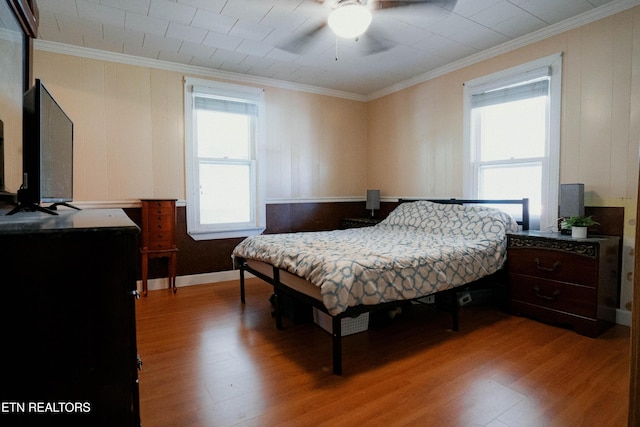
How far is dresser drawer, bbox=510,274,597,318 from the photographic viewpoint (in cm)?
252

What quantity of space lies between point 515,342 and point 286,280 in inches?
68.7

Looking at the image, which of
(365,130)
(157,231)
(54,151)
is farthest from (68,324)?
(365,130)

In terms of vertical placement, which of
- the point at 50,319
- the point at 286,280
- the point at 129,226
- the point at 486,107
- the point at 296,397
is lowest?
the point at 296,397

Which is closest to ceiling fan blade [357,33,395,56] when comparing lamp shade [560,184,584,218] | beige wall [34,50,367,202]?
beige wall [34,50,367,202]

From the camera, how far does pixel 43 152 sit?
142 centimetres

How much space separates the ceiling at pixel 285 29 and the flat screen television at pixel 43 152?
1293mm

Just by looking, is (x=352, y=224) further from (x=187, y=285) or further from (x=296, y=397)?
(x=296, y=397)

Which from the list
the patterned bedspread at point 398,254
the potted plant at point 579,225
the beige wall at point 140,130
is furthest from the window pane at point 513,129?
the beige wall at point 140,130

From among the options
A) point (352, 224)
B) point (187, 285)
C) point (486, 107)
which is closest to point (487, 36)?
point (486, 107)

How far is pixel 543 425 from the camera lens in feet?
5.12

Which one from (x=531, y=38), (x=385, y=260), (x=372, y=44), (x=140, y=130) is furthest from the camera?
(x=140, y=130)

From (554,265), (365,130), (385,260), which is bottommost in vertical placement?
(554,265)

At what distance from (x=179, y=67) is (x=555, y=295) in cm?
446

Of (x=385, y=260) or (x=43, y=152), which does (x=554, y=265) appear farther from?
(x=43, y=152)
